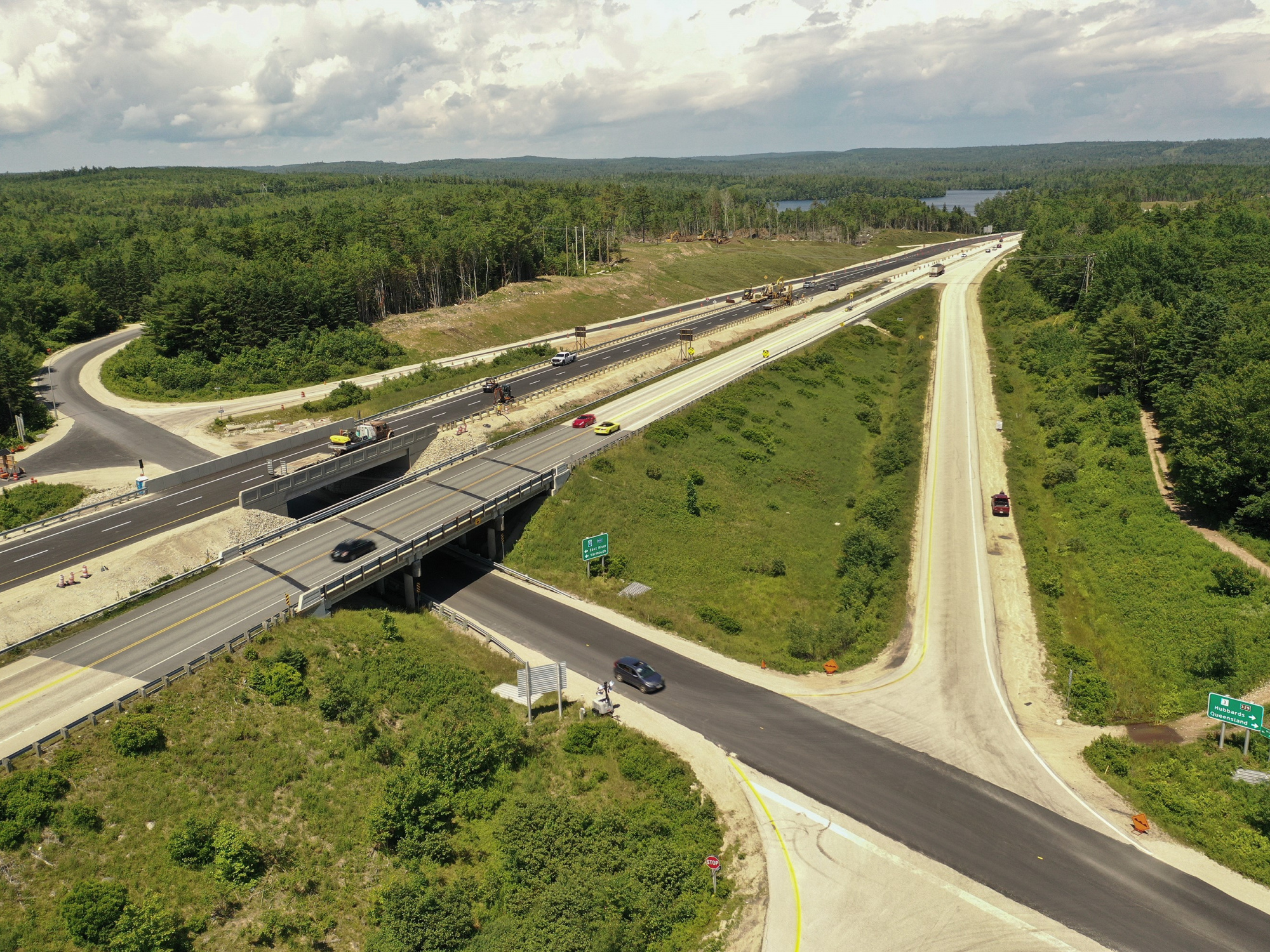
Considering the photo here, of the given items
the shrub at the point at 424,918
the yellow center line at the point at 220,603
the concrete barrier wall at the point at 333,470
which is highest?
the concrete barrier wall at the point at 333,470

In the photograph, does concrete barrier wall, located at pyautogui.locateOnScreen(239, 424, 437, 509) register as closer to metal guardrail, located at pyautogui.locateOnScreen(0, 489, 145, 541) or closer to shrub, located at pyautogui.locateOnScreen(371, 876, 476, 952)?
metal guardrail, located at pyautogui.locateOnScreen(0, 489, 145, 541)

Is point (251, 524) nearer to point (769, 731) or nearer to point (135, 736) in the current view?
point (135, 736)

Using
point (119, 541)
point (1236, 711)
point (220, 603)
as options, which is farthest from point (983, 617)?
point (119, 541)

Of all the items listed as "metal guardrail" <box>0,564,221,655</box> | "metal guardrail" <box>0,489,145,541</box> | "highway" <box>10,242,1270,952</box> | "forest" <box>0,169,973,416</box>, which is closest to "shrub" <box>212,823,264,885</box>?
"highway" <box>10,242,1270,952</box>

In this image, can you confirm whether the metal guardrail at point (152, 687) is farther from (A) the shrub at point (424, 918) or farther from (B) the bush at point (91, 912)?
(A) the shrub at point (424, 918)

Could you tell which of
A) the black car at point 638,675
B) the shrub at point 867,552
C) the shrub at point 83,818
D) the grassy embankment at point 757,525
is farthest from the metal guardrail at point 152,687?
the shrub at point 867,552

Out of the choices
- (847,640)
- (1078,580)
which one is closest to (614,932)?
(847,640)

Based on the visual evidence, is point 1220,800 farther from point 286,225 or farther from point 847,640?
point 286,225
